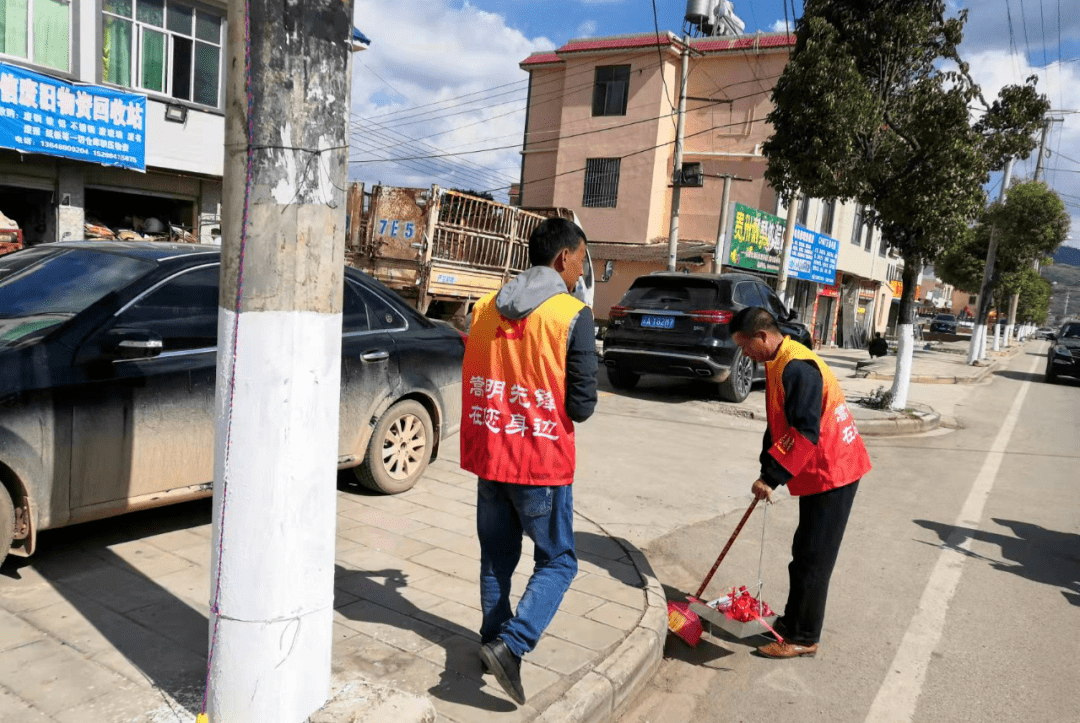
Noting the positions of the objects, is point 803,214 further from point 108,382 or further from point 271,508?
point 271,508

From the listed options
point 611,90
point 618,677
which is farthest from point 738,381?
point 611,90

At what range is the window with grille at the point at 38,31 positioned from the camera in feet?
42.1

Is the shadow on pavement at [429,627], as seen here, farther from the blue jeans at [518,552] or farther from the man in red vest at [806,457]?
the man in red vest at [806,457]

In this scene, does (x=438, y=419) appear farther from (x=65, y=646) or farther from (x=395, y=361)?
(x=65, y=646)

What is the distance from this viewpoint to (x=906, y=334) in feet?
37.9

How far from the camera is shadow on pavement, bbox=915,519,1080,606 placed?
512 centimetres

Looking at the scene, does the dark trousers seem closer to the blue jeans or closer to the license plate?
the blue jeans

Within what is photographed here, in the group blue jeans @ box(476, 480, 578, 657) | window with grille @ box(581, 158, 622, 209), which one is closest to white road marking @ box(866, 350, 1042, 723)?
blue jeans @ box(476, 480, 578, 657)

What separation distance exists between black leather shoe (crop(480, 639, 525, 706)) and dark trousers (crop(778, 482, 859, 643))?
5.16ft

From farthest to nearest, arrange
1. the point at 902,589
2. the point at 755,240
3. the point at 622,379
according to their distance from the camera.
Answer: the point at 755,240 → the point at 622,379 → the point at 902,589

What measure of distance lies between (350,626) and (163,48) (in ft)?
47.9

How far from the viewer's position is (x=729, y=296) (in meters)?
10.7

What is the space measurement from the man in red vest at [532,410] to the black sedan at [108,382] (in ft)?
6.04

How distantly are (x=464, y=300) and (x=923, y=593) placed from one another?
8.61 m
